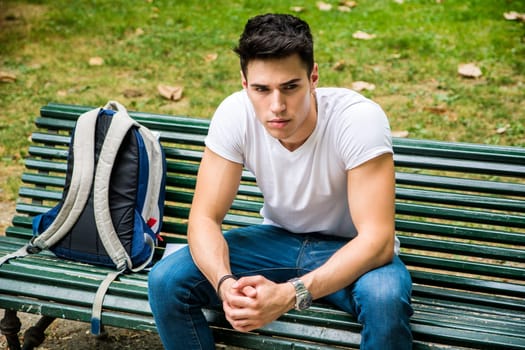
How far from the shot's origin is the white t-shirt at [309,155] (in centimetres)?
274

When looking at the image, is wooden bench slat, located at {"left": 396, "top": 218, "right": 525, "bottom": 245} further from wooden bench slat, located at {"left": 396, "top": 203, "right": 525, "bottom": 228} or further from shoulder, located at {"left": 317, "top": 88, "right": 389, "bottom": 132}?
shoulder, located at {"left": 317, "top": 88, "right": 389, "bottom": 132}

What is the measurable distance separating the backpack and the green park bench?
8 cm

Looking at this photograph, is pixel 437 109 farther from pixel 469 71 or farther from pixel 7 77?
pixel 7 77

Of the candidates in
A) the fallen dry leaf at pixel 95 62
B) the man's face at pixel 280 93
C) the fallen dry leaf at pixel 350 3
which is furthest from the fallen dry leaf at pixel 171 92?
the man's face at pixel 280 93

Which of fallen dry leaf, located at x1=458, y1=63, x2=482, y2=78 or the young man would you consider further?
fallen dry leaf, located at x1=458, y1=63, x2=482, y2=78

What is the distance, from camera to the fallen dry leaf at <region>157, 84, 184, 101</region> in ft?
19.1

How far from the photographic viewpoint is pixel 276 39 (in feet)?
8.69

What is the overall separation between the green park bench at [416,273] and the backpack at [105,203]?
79 millimetres

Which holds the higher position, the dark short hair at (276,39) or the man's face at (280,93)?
the dark short hair at (276,39)

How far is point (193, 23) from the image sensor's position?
281 inches

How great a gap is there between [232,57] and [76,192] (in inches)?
136

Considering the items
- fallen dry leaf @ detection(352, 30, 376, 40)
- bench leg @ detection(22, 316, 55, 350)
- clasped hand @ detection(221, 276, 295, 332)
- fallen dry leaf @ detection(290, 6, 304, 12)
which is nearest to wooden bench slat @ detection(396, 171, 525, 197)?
clasped hand @ detection(221, 276, 295, 332)

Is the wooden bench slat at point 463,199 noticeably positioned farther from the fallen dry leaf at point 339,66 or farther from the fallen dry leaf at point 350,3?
the fallen dry leaf at point 350,3

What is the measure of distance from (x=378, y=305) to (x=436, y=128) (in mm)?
2982
